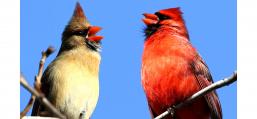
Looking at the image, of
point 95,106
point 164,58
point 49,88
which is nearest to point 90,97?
point 95,106

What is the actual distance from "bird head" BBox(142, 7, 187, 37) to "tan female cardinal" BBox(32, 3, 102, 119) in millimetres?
361

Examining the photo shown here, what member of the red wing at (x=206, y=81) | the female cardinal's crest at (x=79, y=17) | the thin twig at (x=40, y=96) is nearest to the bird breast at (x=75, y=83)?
the female cardinal's crest at (x=79, y=17)

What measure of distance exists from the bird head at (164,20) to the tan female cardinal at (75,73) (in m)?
0.36

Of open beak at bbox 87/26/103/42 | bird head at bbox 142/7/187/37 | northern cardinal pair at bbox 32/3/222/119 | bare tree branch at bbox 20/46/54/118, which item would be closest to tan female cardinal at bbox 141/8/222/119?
northern cardinal pair at bbox 32/3/222/119

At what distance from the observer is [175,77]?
256cm

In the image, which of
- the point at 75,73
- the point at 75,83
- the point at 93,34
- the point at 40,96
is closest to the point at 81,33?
the point at 93,34

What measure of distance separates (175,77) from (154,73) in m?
0.13

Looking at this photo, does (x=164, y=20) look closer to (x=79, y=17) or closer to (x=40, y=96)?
(x=79, y=17)

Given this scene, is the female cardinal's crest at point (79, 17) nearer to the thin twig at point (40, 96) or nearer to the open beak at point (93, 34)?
the open beak at point (93, 34)

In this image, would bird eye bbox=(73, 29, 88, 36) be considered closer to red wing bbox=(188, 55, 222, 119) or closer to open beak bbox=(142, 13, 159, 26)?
open beak bbox=(142, 13, 159, 26)

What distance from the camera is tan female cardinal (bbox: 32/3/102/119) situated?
8.79 ft

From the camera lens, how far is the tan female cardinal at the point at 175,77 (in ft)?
8.40

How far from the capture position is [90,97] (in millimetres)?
2768
